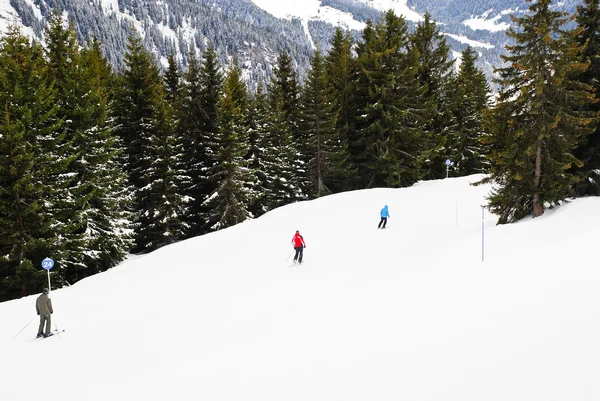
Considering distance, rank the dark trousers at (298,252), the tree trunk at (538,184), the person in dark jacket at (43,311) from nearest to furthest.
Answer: the person in dark jacket at (43,311) → the dark trousers at (298,252) → the tree trunk at (538,184)

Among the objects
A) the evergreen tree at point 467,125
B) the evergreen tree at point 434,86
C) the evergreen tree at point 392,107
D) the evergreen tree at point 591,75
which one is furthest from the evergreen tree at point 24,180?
the evergreen tree at point 467,125

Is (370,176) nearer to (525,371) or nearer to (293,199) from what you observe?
(293,199)

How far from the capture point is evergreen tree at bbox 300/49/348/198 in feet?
120

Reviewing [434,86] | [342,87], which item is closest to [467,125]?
[434,86]

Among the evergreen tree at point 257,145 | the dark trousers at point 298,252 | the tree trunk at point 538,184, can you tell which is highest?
the evergreen tree at point 257,145

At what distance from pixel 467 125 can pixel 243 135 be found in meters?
28.1

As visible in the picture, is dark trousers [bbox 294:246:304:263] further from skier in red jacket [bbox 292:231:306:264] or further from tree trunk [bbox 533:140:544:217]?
tree trunk [bbox 533:140:544:217]

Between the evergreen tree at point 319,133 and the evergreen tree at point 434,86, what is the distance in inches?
330

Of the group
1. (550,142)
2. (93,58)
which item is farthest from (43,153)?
(550,142)

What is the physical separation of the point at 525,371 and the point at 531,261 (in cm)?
603

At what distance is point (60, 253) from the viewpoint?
799 inches

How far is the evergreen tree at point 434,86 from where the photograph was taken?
39000 millimetres

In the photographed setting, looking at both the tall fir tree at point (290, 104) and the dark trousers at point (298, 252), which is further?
the tall fir tree at point (290, 104)

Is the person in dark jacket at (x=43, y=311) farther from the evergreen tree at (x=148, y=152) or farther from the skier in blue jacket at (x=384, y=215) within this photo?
the evergreen tree at (x=148, y=152)
